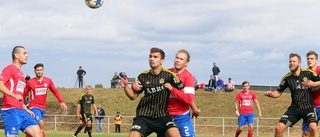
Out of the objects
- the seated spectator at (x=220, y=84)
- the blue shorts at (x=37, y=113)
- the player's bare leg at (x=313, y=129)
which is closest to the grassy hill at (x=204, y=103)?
the seated spectator at (x=220, y=84)

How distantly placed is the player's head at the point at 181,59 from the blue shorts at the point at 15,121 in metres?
3.12

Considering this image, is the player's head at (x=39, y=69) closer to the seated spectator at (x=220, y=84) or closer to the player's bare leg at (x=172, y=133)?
the player's bare leg at (x=172, y=133)

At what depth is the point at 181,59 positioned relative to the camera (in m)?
11.6

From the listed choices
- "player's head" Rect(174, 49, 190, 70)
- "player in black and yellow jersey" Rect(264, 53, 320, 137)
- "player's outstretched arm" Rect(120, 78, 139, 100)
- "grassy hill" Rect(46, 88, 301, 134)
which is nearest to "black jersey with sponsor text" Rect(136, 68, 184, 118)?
"player's outstretched arm" Rect(120, 78, 139, 100)

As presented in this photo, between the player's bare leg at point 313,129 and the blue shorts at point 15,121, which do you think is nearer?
the blue shorts at point 15,121

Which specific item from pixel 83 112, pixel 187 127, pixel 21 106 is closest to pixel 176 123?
pixel 187 127

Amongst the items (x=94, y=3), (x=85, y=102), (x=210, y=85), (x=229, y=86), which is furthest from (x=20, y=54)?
(x=210, y=85)

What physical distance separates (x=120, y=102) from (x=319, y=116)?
3585 centimetres

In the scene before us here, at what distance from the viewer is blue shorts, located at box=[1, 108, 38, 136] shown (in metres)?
12.3

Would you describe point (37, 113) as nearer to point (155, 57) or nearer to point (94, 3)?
point (94, 3)

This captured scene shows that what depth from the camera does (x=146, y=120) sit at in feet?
36.1

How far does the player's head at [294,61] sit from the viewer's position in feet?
47.2

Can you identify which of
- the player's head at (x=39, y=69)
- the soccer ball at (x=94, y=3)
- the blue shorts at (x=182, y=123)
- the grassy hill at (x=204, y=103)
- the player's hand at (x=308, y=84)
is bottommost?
the grassy hill at (x=204, y=103)

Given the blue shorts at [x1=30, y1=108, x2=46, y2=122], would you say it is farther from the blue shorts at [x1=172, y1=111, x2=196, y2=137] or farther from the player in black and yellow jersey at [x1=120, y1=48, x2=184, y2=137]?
the player in black and yellow jersey at [x1=120, y1=48, x2=184, y2=137]
